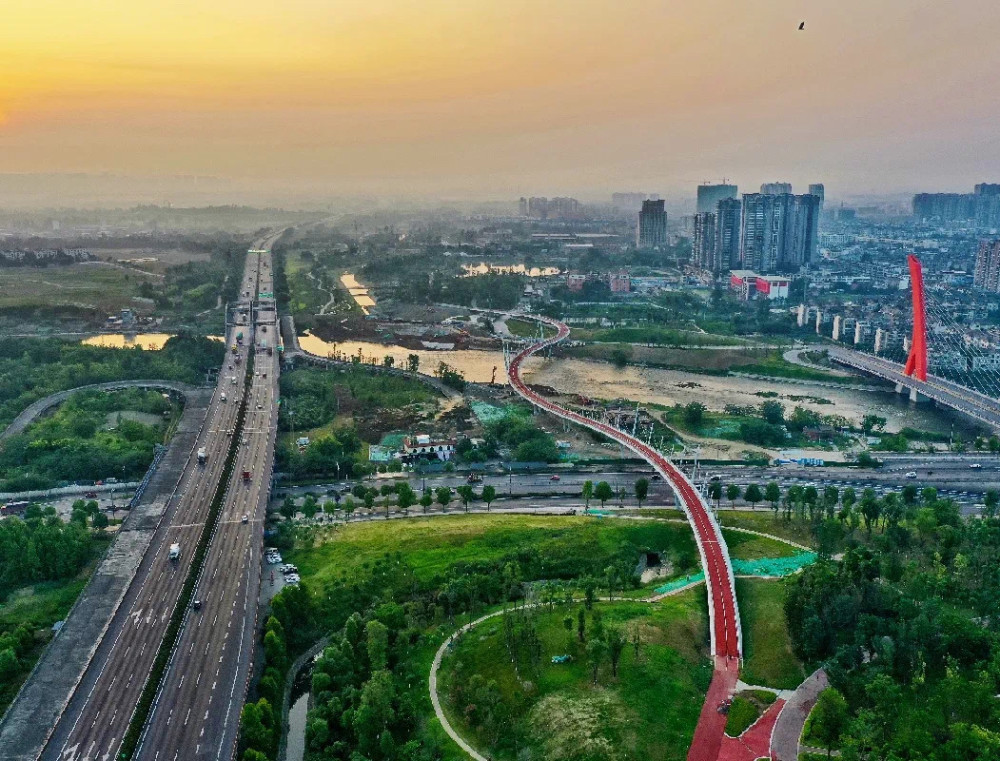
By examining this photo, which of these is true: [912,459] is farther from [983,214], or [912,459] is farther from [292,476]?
[983,214]

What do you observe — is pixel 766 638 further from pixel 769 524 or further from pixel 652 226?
pixel 652 226


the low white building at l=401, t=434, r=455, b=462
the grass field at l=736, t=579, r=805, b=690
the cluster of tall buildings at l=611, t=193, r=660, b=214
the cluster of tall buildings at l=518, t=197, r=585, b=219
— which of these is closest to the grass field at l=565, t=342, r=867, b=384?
the low white building at l=401, t=434, r=455, b=462

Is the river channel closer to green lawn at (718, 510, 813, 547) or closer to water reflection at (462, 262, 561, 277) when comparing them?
green lawn at (718, 510, 813, 547)

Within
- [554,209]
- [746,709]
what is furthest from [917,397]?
[554,209]

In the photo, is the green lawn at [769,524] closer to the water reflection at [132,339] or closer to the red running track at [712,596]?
the red running track at [712,596]

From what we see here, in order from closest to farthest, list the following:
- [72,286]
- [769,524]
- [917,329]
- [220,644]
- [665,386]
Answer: [220,644] < [769,524] < [917,329] < [665,386] < [72,286]
